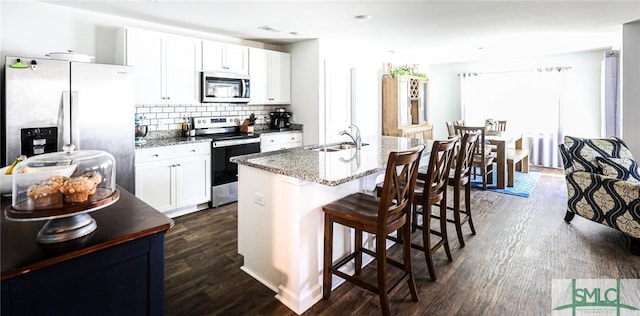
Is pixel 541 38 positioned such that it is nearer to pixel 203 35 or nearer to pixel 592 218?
pixel 592 218

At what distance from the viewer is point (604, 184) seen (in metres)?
3.13

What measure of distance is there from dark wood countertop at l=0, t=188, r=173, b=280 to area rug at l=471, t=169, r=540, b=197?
16.2 ft

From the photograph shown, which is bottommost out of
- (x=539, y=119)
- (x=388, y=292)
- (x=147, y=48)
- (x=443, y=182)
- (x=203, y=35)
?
(x=388, y=292)

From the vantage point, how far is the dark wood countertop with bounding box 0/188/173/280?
3.55 feet

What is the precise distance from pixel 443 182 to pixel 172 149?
114 inches

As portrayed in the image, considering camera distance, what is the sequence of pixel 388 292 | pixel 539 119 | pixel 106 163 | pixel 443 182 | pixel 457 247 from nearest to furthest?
pixel 106 163 → pixel 388 292 → pixel 443 182 → pixel 457 247 → pixel 539 119

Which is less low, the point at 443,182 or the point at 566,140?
the point at 566,140

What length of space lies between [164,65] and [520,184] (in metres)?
5.42

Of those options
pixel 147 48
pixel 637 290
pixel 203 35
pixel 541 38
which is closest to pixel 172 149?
pixel 147 48

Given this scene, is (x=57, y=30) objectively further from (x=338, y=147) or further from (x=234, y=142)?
(x=338, y=147)

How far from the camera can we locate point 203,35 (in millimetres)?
4523

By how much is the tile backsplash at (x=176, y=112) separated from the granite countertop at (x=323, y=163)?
2.17 meters

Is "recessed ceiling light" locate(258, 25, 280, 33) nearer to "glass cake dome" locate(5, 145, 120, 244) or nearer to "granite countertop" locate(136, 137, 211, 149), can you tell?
"granite countertop" locate(136, 137, 211, 149)

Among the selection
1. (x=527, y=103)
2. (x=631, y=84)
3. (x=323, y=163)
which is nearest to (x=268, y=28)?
(x=323, y=163)
